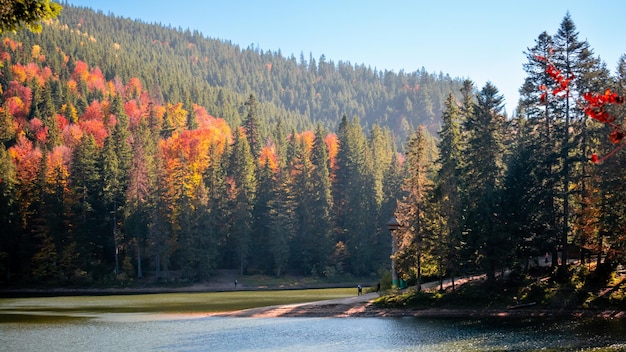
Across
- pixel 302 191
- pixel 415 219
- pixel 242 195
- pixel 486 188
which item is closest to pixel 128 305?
pixel 415 219

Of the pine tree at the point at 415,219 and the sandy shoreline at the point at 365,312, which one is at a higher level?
the pine tree at the point at 415,219

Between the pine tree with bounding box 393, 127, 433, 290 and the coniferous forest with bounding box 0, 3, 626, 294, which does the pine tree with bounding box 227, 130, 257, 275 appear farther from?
the pine tree with bounding box 393, 127, 433, 290

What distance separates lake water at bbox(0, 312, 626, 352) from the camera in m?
33.9

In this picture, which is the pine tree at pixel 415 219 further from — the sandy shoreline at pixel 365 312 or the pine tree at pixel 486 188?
the sandy shoreline at pixel 365 312

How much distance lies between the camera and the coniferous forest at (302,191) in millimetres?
50844

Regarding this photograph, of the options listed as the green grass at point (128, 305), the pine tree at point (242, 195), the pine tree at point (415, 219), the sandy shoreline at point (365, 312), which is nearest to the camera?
the sandy shoreline at point (365, 312)

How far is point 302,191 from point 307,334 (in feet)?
213

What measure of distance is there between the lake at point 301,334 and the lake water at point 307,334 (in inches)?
1.8

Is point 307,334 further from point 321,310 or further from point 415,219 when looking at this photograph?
point 415,219

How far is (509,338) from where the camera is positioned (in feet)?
115

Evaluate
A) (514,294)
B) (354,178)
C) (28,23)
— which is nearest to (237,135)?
(354,178)

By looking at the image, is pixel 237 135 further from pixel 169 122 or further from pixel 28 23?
pixel 28 23

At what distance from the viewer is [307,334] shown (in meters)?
40.0

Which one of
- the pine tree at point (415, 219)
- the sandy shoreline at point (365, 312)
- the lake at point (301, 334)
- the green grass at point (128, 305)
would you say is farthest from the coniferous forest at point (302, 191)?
the green grass at point (128, 305)
